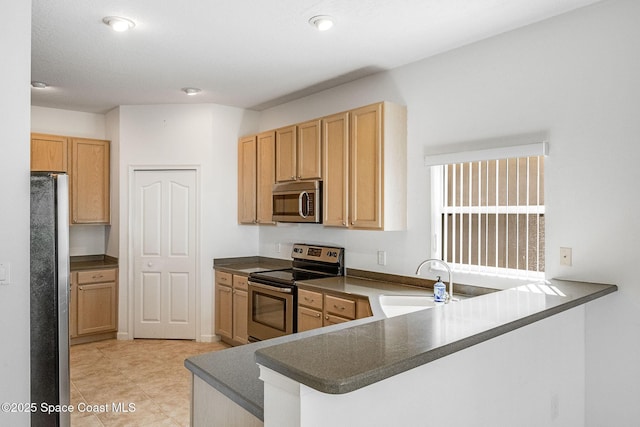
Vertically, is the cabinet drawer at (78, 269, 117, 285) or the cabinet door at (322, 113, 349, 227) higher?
the cabinet door at (322, 113, 349, 227)

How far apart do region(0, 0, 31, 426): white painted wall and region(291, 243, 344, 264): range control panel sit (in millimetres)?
2564

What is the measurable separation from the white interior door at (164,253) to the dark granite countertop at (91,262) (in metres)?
0.37

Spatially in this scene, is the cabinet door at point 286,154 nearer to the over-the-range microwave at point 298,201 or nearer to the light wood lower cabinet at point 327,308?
the over-the-range microwave at point 298,201

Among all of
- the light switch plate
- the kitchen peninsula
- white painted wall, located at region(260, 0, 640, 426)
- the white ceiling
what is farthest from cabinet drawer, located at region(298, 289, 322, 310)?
the light switch plate

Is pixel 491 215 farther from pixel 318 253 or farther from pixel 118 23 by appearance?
pixel 118 23

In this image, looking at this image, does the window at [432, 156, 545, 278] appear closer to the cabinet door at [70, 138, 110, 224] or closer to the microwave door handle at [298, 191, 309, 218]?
the microwave door handle at [298, 191, 309, 218]

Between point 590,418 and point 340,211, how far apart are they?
87.3 inches

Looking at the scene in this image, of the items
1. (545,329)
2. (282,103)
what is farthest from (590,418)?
(282,103)

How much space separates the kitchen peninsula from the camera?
46.1 inches

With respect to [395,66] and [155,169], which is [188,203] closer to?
[155,169]

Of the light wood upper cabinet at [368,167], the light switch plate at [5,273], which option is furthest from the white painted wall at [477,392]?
Answer: the light switch plate at [5,273]

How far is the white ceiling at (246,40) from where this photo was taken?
2617 mm

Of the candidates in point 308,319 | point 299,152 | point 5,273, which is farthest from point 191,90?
point 5,273

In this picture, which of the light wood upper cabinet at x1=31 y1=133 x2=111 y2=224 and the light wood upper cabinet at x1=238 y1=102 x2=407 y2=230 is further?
the light wood upper cabinet at x1=31 y1=133 x2=111 y2=224
